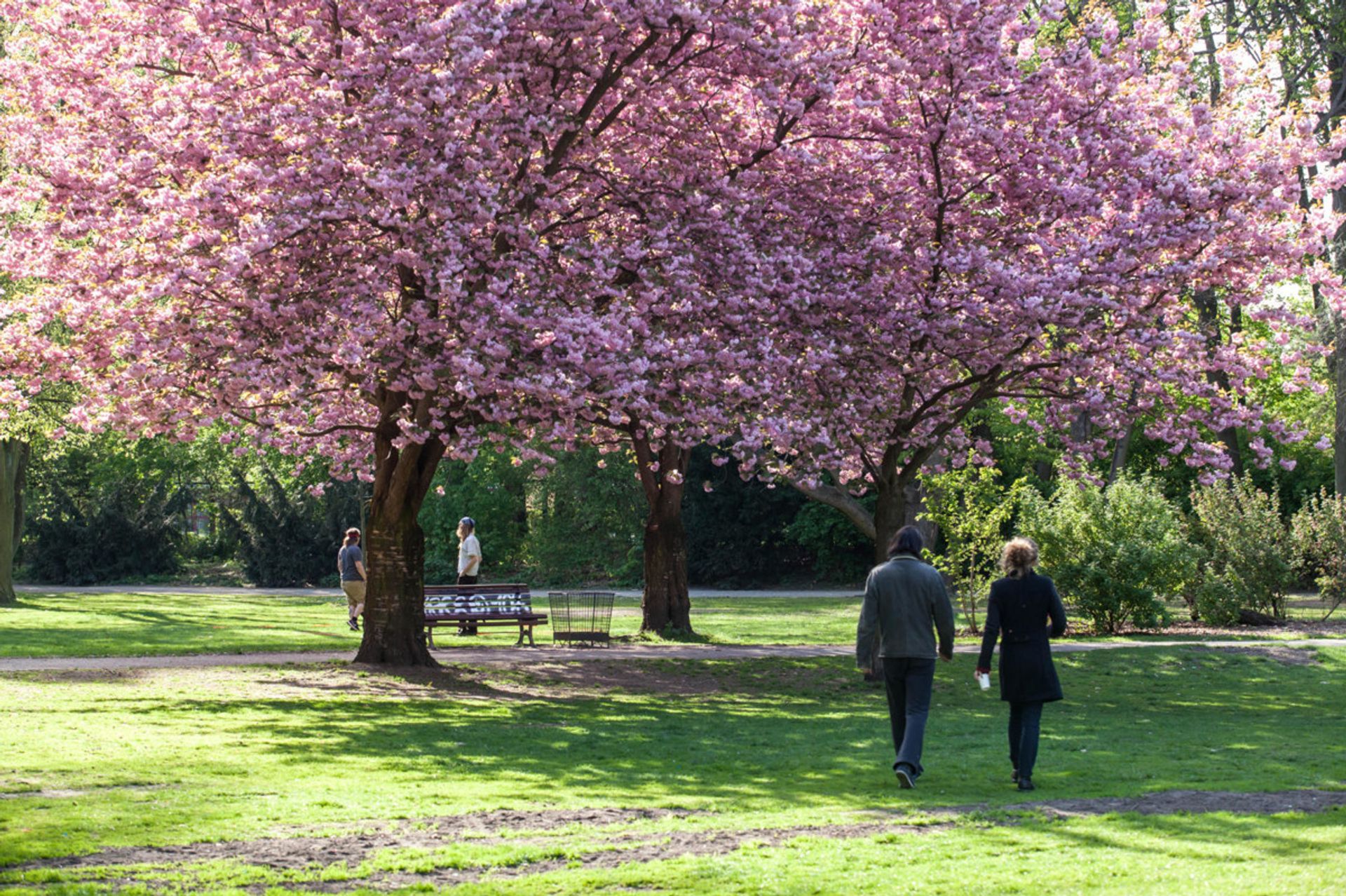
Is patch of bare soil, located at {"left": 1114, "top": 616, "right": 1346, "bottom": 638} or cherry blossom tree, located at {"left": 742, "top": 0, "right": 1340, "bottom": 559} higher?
cherry blossom tree, located at {"left": 742, "top": 0, "right": 1340, "bottom": 559}

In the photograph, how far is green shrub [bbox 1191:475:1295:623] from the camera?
26734mm

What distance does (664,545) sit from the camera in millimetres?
24188

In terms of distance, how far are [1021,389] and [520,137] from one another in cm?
791

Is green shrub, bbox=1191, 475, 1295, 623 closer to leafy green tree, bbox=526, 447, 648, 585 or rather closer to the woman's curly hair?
the woman's curly hair

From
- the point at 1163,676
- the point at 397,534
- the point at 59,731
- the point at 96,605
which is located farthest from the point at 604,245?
the point at 96,605

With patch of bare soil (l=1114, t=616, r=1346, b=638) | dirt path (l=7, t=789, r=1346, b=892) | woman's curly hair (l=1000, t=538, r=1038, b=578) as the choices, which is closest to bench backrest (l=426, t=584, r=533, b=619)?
patch of bare soil (l=1114, t=616, r=1346, b=638)

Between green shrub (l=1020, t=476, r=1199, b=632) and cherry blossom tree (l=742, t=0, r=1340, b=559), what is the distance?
6427 millimetres

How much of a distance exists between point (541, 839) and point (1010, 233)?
11821 millimetres

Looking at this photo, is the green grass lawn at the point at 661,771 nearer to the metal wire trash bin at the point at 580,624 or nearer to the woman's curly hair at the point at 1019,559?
the woman's curly hair at the point at 1019,559

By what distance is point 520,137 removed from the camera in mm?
15742

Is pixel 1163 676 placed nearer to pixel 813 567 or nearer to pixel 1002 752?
pixel 1002 752

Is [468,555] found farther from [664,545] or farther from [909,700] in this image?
[909,700]

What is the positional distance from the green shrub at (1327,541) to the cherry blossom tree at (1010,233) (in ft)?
28.6

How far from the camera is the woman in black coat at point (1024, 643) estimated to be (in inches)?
422
